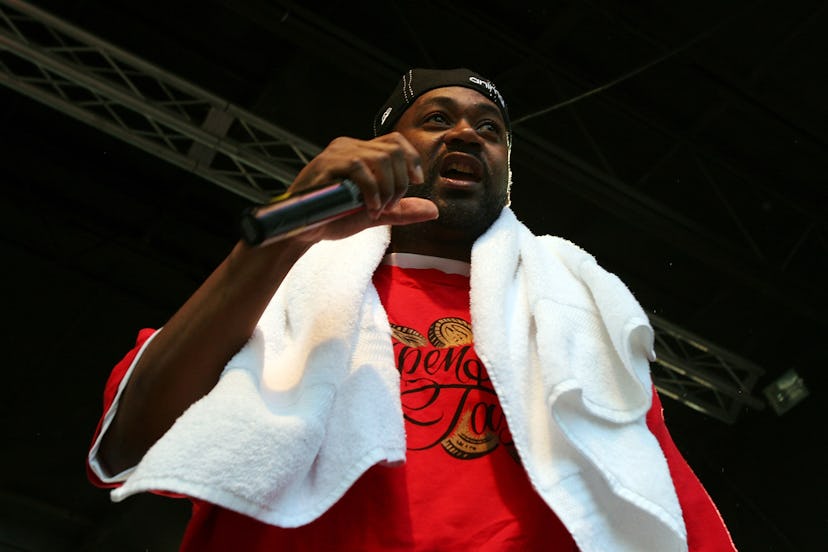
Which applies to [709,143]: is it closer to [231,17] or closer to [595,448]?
[231,17]

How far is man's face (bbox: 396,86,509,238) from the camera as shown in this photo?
1489mm

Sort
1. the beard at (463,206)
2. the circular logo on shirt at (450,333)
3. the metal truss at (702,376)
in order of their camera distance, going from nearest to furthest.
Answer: the circular logo on shirt at (450,333) < the beard at (463,206) < the metal truss at (702,376)

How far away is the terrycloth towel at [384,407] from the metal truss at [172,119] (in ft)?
10.4

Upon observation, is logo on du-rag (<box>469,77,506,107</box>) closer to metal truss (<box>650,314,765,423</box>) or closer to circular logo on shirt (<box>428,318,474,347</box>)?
circular logo on shirt (<box>428,318,474,347</box>)

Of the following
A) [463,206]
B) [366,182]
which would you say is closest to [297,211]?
[366,182]

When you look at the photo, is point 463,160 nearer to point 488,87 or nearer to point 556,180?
point 488,87

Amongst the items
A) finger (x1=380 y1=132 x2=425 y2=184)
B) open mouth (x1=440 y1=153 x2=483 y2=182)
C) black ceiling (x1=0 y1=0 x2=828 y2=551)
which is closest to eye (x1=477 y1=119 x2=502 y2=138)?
open mouth (x1=440 y1=153 x2=483 y2=182)

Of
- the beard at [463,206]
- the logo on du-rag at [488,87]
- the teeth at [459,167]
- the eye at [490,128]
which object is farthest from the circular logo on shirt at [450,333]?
the logo on du-rag at [488,87]

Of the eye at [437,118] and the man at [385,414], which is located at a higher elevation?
the eye at [437,118]

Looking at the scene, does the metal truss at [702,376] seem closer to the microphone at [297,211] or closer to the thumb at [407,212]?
the thumb at [407,212]

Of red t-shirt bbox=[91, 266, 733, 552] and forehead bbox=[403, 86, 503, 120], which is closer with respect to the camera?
red t-shirt bbox=[91, 266, 733, 552]

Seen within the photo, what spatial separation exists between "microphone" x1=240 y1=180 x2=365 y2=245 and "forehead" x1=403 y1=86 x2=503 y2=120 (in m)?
0.81

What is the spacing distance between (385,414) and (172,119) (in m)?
3.49

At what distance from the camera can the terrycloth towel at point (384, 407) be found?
912 millimetres
